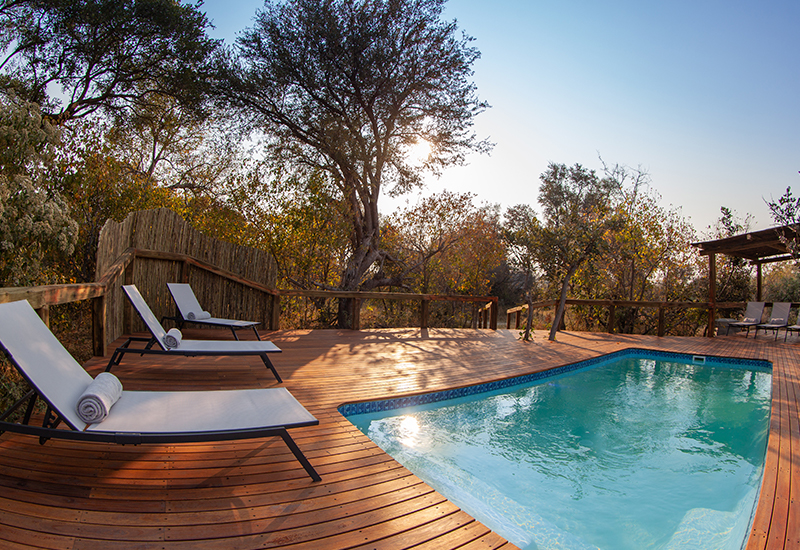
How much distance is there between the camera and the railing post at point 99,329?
428cm

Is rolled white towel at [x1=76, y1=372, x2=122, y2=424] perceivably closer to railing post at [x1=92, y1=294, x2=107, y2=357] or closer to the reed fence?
the reed fence

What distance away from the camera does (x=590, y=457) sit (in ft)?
12.7

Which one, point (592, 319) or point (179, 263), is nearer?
point (179, 263)

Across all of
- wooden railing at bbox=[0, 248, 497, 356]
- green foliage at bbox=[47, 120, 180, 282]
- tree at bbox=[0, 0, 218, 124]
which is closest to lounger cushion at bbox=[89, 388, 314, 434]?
wooden railing at bbox=[0, 248, 497, 356]

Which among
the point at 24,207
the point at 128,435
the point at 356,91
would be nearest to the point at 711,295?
the point at 356,91

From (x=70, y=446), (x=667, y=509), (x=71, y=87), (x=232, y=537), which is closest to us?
(x=232, y=537)

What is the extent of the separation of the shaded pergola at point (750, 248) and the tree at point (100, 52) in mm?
12540

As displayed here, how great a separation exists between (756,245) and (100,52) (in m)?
14.6

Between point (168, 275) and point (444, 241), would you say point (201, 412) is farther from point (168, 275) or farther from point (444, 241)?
point (444, 241)

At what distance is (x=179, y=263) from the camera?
652 centimetres

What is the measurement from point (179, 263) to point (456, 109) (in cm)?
746

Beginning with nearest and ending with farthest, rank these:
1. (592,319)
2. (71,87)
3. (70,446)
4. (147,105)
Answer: (70,446), (71,87), (147,105), (592,319)

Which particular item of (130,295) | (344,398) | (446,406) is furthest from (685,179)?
(130,295)

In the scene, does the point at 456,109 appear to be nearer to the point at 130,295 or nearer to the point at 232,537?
the point at 130,295
